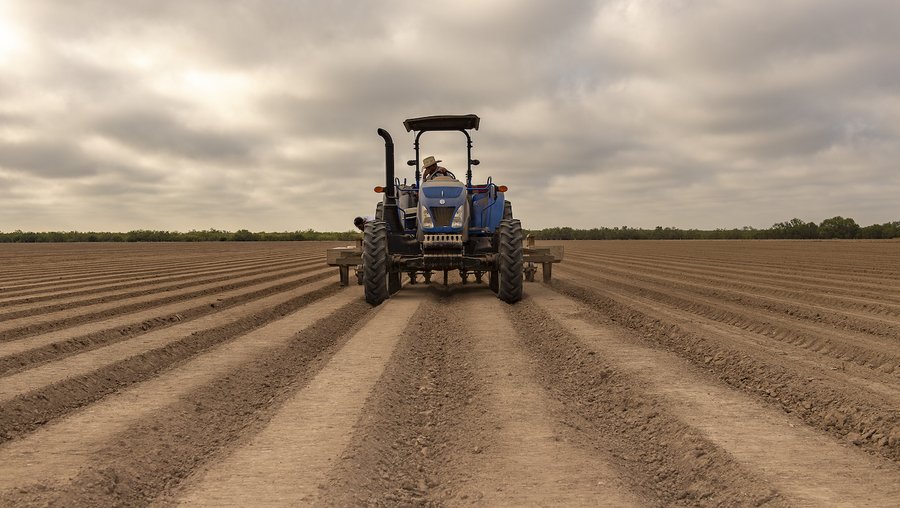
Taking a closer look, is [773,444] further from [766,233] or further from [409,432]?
[766,233]

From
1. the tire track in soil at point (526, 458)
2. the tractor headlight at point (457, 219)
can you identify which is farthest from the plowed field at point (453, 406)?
the tractor headlight at point (457, 219)

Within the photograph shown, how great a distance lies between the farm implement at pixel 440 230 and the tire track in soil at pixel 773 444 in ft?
12.3

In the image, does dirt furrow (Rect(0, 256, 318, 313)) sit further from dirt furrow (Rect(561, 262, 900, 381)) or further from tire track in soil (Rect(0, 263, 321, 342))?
dirt furrow (Rect(561, 262, 900, 381))

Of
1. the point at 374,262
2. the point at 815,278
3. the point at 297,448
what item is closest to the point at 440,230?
the point at 374,262

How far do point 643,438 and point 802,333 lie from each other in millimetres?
3441

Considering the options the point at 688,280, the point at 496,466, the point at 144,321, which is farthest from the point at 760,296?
the point at 144,321

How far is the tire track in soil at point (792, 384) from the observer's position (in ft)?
11.1

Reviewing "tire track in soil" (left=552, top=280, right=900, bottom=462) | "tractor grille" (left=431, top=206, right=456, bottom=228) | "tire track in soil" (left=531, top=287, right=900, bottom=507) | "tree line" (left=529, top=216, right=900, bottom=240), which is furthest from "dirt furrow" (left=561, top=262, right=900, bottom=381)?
"tree line" (left=529, top=216, right=900, bottom=240)

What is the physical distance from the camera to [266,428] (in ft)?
A: 11.2

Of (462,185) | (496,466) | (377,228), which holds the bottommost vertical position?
(496,466)

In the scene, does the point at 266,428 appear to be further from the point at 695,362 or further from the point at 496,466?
the point at 695,362

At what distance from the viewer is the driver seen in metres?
9.79

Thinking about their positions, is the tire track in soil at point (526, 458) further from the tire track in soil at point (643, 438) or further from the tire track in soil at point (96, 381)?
the tire track in soil at point (96, 381)

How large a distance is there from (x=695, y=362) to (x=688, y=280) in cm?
731
